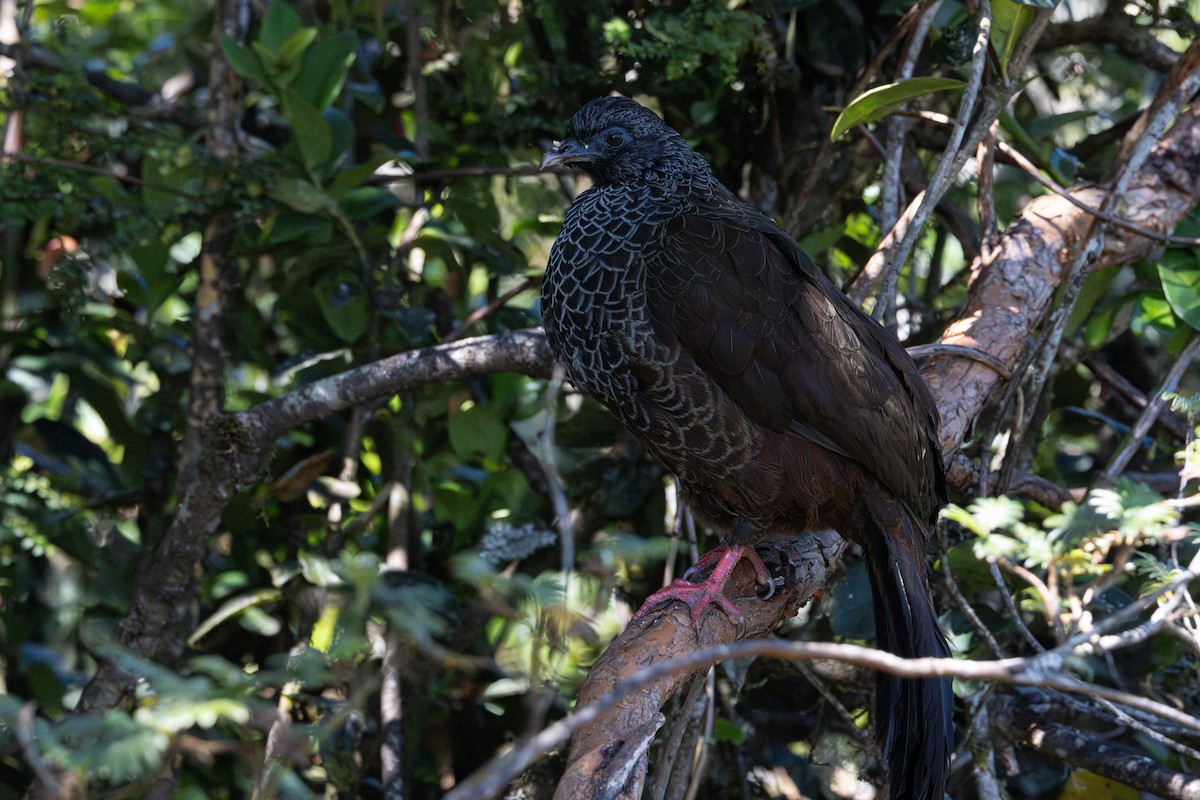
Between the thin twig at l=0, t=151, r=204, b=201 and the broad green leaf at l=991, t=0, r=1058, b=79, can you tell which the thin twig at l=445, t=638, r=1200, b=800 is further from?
the thin twig at l=0, t=151, r=204, b=201

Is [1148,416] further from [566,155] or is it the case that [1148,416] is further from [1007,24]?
[566,155]

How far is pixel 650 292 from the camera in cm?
256

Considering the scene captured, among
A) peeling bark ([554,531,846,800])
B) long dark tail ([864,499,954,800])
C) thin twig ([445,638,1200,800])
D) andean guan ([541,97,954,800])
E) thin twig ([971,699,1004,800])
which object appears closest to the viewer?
thin twig ([445,638,1200,800])

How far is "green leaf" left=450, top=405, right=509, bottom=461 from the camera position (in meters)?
3.49

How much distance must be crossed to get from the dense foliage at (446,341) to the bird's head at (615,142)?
0.32m

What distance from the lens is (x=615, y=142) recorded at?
304 centimetres

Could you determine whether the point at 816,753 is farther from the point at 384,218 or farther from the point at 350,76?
the point at 350,76

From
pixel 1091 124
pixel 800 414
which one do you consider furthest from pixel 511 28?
pixel 1091 124

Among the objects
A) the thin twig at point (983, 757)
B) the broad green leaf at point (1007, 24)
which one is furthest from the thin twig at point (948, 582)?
the broad green leaf at point (1007, 24)

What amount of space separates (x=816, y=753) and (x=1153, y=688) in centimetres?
99

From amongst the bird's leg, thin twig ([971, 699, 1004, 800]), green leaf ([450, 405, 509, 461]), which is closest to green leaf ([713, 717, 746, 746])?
the bird's leg

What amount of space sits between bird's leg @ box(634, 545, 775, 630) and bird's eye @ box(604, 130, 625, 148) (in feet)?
3.73

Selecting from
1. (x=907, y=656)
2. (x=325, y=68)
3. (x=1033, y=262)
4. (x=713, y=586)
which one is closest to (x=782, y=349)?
(x=713, y=586)

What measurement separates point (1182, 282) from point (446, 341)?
83.7 inches
